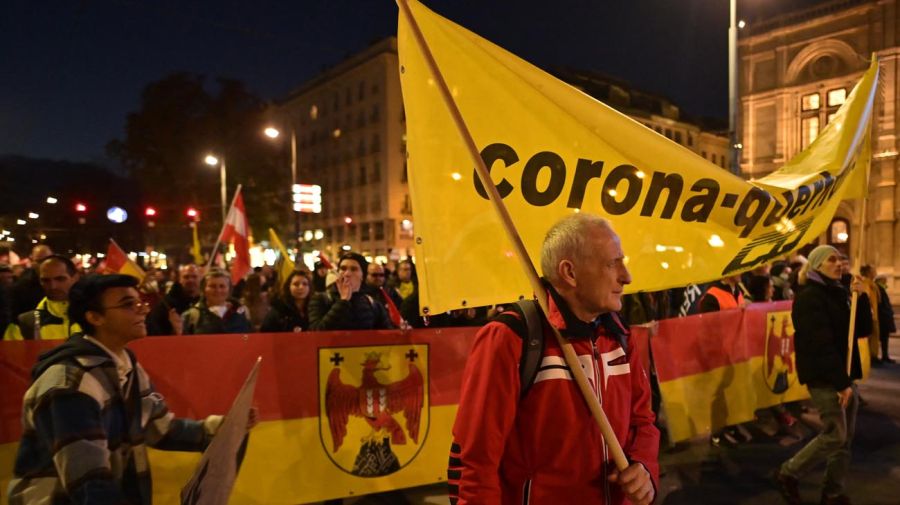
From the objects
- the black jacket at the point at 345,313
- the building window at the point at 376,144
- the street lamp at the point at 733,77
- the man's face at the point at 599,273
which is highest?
the building window at the point at 376,144

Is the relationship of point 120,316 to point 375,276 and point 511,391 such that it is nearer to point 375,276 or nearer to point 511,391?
point 511,391

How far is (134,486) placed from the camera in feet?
8.17

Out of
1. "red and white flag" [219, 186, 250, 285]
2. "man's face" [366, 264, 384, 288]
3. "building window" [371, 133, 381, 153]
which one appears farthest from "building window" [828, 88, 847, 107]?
"building window" [371, 133, 381, 153]

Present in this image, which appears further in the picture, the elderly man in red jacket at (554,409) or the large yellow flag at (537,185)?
the large yellow flag at (537,185)

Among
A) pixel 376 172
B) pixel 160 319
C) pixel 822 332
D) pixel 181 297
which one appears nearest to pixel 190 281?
pixel 181 297

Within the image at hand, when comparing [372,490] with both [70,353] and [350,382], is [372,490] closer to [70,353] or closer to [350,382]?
[350,382]

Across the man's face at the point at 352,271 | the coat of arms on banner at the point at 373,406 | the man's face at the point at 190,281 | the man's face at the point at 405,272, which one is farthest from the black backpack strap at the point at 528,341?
the man's face at the point at 405,272

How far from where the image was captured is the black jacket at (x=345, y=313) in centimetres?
511

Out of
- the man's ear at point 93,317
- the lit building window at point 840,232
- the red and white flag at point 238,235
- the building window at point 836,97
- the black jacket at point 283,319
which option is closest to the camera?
the man's ear at point 93,317

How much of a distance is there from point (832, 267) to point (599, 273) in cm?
351

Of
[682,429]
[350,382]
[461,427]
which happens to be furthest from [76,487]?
[682,429]

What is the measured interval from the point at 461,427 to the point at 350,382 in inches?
93.3

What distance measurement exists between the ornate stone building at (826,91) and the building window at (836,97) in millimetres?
45

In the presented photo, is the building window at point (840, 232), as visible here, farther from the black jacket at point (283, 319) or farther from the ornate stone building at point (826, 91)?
the black jacket at point (283, 319)
